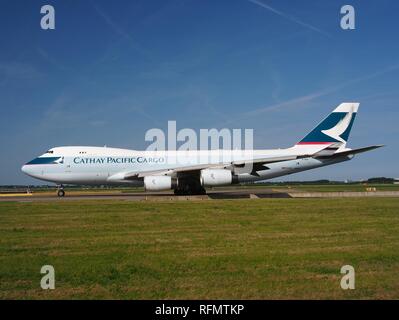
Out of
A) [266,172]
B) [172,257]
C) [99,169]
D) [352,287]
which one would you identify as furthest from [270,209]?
[99,169]

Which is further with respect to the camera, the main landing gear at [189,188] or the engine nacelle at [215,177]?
the main landing gear at [189,188]

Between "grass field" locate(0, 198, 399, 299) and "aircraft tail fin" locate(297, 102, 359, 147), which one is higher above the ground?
"aircraft tail fin" locate(297, 102, 359, 147)

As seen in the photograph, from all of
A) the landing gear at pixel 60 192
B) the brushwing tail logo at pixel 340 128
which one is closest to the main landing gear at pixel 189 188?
the landing gear at pixel 60 192

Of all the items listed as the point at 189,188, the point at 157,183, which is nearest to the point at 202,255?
the point at 157,183

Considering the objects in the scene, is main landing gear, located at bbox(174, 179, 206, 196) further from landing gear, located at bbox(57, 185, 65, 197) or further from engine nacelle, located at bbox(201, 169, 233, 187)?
landing gear, located at bbox(57, 185, 65, 197)

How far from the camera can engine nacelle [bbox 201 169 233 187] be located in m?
26.7

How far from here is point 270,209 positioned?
16.3 metres

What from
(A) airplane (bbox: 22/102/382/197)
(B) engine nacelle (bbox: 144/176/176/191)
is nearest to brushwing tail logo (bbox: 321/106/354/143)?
(A) airplane (bbox: 22/102/382/197)

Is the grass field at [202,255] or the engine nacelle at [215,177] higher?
the engine nacelle at [215,177]

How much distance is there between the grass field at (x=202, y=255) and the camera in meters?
6.07

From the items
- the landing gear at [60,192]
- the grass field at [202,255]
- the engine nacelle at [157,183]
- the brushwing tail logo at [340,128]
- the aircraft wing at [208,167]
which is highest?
the brushwing tail logo at [340,128]

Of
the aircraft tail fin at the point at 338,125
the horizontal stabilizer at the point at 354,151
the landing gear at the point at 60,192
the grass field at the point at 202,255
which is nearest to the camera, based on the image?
the grass field at the point at 202,255

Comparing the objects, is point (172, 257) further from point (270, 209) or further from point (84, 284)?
point (270, 209)

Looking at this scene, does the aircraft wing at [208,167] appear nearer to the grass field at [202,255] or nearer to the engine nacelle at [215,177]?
the engine nacelle at [215,177]
